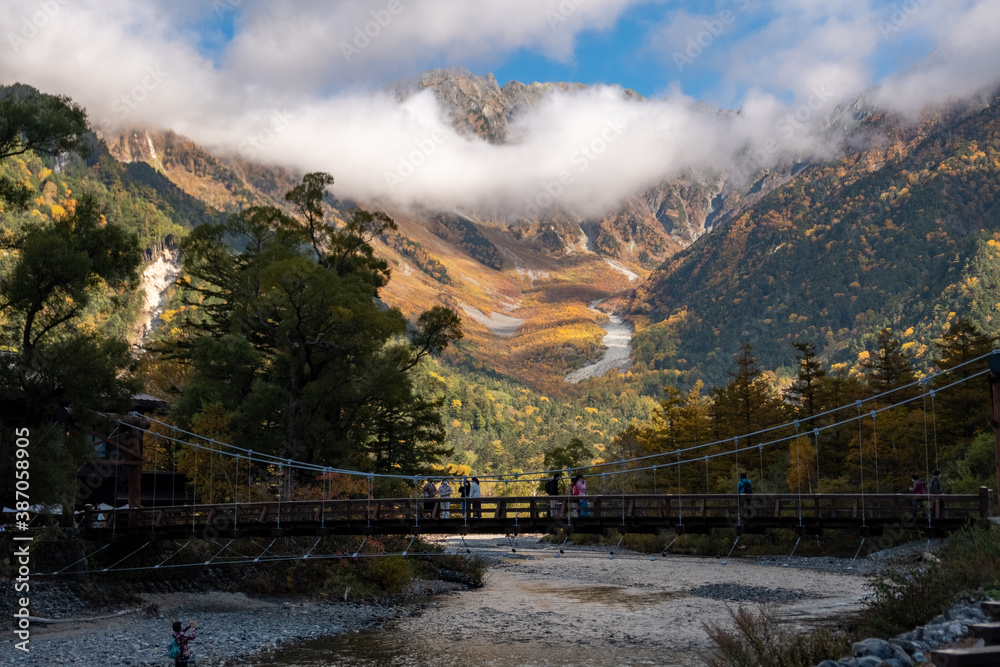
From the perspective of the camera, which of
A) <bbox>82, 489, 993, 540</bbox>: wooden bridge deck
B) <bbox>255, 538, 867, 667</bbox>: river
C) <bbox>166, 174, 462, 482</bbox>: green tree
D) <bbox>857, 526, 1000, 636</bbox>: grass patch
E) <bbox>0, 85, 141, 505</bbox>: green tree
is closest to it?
<bbox>857, 526, 1000, 636</bbox>: grass patch

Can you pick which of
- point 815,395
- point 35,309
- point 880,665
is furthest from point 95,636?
point 815,395

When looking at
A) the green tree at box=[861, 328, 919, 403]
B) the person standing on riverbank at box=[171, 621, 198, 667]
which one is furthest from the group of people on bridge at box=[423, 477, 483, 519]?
the green tree at box=[861, 328, 919, 403]

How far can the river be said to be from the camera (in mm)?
19266

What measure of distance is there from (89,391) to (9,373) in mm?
1630

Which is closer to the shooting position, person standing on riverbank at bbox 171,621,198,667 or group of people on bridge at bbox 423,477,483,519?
person standing on riverbank at bbox 171,621,198,667

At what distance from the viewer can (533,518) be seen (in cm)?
2264

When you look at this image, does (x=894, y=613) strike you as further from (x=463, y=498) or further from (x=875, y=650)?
(x=463, y=498)

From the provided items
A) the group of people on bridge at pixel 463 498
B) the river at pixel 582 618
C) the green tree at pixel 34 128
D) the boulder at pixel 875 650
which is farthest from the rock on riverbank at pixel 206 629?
the boulder at pixel 875 650

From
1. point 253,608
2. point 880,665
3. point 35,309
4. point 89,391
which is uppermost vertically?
point 35,309

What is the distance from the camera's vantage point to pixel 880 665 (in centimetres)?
1114

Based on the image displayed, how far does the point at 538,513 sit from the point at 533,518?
111 centimetres

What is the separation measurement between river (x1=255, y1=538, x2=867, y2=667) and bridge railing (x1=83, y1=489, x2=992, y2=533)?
4.80 feet

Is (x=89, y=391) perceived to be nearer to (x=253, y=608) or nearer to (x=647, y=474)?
(x=253, y=608)

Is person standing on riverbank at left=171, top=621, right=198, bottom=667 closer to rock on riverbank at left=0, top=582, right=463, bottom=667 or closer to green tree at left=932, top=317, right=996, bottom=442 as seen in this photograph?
rock on riverbank at left=0, top=582, right=463, bottom=667
